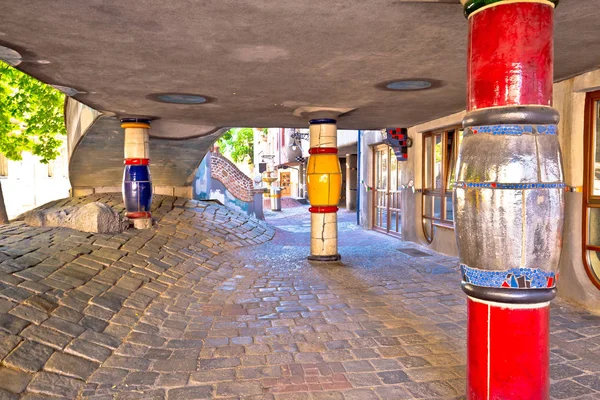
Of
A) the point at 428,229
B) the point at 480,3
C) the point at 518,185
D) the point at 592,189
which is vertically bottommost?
the point at 428,229

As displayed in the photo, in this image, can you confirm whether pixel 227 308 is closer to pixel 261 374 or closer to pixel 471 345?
pixel 261 374

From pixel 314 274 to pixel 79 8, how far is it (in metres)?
5.02

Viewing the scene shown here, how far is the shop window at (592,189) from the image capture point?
16.4 feet

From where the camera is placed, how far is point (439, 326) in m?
4.46

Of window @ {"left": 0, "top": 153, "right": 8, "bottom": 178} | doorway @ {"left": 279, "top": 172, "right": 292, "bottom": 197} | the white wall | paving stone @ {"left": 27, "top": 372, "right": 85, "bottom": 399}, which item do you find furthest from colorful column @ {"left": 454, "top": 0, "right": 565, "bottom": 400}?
doorway @ {"left": 279, "top": 172, "right": 292, "bottom": 197}

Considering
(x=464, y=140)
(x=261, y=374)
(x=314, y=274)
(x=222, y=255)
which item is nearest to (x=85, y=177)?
(x=222, y=255)

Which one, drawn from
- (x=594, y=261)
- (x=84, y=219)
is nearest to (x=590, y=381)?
(x=594, y=261)

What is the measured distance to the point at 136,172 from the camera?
8.61 metres

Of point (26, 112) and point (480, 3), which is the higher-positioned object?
point (26, 112)

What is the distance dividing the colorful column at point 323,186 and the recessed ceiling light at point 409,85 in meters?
2.21

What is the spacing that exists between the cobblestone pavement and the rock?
0.35m

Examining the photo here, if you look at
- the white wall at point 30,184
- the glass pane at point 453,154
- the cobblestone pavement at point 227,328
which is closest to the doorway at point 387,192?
the glass pane at point 453,154

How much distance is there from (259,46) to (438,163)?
238 inches

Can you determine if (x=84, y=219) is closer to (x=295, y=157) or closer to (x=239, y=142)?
(x=295, y=157)
